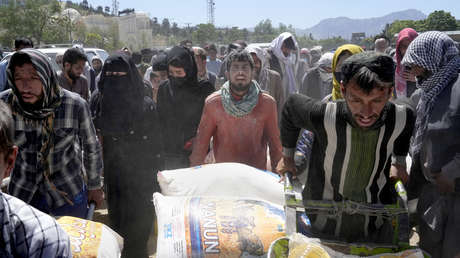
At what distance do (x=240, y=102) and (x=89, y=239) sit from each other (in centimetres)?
147

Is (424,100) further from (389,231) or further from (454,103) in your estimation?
(389,231)

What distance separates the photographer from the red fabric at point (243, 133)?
9.82 feet

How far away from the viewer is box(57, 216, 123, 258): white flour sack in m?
1.84

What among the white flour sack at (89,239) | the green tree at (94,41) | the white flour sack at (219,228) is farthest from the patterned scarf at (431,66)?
the green tree at (94,41)

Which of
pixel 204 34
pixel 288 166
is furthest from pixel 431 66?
pixel 204 34

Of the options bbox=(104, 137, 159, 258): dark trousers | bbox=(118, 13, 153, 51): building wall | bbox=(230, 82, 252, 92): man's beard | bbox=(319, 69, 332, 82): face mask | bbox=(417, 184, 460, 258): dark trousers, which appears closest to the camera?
bbox=(417, 184, 460, 258): dark trousers

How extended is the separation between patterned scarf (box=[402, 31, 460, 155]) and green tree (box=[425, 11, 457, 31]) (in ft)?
110

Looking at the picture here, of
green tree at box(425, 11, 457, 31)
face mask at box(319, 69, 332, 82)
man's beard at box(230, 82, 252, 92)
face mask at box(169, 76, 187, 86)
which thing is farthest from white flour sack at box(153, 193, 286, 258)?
green tree at box(425, 11, 457, 31)

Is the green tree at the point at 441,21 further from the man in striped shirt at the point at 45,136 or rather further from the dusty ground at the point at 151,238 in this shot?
the man in striped shirt at the point at 45,136

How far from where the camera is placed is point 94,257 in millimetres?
1852

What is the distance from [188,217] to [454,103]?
1455 millimetres

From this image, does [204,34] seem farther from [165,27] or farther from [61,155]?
[61,155]

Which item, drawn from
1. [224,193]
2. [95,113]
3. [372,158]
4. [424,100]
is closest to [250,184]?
[224,193]

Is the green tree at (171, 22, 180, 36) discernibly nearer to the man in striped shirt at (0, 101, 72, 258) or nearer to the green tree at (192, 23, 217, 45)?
the green tree at (192, 23, 217, 45)
